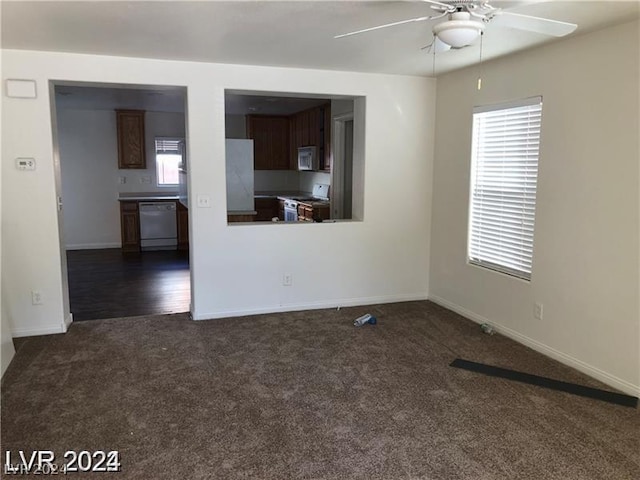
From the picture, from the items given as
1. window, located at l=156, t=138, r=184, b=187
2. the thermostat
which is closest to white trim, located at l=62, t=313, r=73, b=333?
the thermostat

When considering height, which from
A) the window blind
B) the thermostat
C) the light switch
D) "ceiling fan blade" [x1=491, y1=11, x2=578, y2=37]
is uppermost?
"ceiling fan blade" [x1=491, y1=11, x2=578, y2=37]

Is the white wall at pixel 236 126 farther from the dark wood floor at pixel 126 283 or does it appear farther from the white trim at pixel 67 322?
the white trim at pixel 67 322

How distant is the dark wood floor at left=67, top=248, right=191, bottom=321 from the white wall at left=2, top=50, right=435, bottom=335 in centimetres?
68

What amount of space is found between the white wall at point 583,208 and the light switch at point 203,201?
2.56 meters

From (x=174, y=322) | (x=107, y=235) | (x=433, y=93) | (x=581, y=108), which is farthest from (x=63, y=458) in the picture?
(x=107, y=235)

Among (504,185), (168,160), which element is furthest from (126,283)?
(504,185)

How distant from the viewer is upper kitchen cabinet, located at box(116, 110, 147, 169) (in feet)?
26.3

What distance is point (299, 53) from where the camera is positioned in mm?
3770

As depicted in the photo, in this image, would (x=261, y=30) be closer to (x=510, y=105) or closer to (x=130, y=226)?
(x=510, y=105)

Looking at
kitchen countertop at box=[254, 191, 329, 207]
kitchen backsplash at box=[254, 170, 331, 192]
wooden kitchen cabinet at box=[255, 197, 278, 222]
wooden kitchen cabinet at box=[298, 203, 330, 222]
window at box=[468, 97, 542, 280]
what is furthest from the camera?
kitchen backsplash at box=[254, 170, 331, 192]

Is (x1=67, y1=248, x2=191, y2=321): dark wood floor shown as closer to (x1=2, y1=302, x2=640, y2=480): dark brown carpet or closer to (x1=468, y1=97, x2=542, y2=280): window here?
(x1=2, y1=302, x2=640, y2=480): dark brown carpet

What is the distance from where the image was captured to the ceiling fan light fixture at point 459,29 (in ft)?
7.30

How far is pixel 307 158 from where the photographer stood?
24.5 ft

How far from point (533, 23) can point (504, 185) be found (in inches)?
73.5
